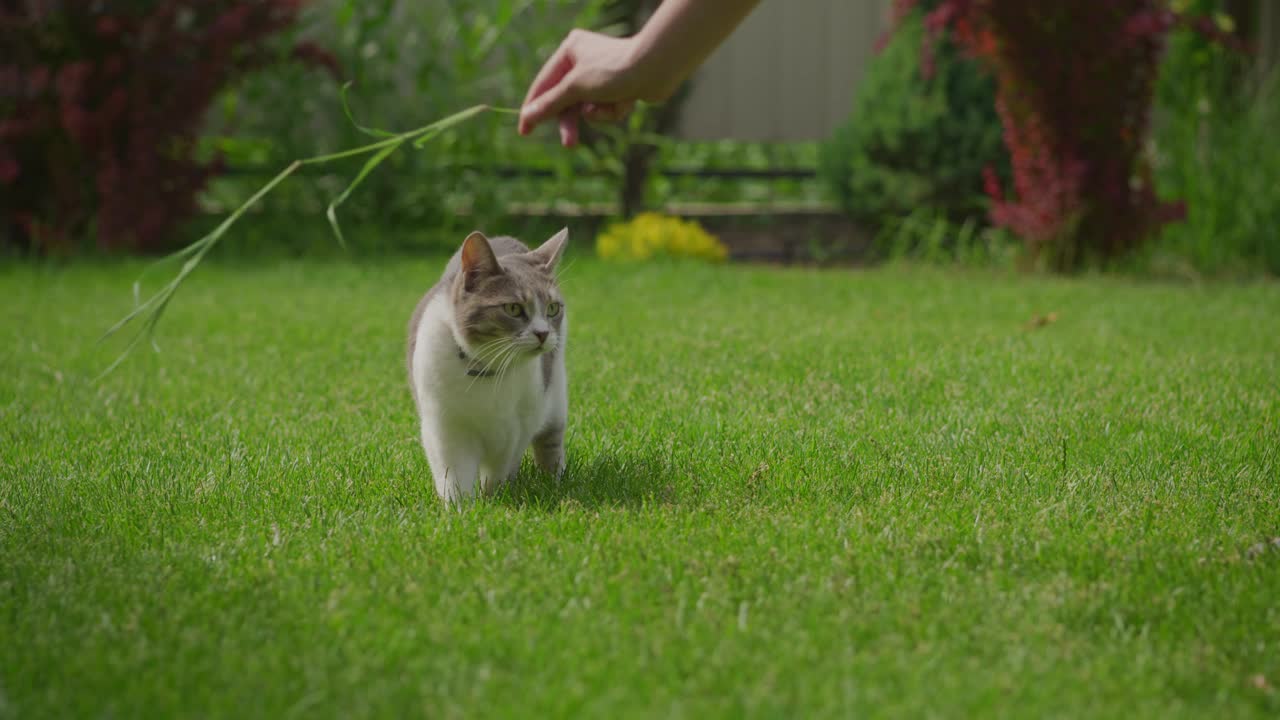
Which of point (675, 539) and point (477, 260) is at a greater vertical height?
point (477, 260)

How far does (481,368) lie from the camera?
2.77 meters

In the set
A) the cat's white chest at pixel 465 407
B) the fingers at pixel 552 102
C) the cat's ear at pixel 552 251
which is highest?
the fingers at pixel 552 102

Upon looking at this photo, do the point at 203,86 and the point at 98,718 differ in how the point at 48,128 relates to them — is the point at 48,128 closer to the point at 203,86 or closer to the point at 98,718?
the point at 203,86

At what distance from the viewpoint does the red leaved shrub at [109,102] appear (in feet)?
25.4

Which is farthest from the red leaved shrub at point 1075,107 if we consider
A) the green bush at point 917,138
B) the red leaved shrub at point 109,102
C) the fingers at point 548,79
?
the fingers at point 548,79

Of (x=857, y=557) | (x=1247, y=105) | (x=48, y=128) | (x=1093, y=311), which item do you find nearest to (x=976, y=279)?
(x=1093, y=311)

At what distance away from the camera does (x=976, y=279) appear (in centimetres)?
728

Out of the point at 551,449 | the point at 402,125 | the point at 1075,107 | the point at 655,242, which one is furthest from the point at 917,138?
the point at 551,449

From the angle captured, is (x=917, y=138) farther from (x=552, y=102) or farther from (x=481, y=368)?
(x=481, y=368)

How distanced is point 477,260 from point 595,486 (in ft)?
2.00

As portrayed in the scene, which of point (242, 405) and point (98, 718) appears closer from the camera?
point (98, 718)

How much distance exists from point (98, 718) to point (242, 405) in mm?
2280

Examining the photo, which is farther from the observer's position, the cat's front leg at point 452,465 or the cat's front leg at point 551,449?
the cat's front leg at point 551,449

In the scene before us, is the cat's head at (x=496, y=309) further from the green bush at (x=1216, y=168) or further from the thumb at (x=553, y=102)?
the green bush at (x=1216, y=168)
